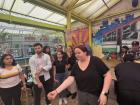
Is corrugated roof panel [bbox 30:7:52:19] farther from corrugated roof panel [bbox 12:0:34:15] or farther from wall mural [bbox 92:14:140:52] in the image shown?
wall mural [bbox 92:14:140:52]

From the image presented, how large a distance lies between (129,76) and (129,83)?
81 millimetres

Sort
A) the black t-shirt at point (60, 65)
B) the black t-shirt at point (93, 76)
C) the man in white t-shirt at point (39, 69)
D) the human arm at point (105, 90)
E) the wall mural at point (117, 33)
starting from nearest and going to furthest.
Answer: the human arm at point (105, 90), the black t-shirt at point (93, 76), the man in white t-shirt at point (39, 69), the black t-shirt at point (60, 65), the wall mural at point (117, 33)

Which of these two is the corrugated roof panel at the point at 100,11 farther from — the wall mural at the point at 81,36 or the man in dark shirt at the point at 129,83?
the man in dark shirt at the point at 129,83

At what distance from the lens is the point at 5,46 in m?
5.55

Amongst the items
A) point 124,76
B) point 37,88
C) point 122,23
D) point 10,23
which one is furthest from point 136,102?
point 122,23

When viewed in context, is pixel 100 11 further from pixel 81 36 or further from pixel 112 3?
pixel 81 36

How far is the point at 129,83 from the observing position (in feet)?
7.32

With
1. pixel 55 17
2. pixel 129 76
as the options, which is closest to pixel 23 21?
pixel 55 17

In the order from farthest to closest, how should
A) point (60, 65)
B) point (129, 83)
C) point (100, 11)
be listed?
point (100, 11) → point (60, 65) → point (129, 83)

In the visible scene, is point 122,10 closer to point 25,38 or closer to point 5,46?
point 25,38

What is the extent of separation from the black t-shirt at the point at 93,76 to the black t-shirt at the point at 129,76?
25cm

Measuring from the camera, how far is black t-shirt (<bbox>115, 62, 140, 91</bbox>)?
7.21 feet

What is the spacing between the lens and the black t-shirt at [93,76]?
7.09 ft

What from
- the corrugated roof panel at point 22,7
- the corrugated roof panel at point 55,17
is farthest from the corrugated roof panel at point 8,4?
the corrugated roof panel at point 55,17
